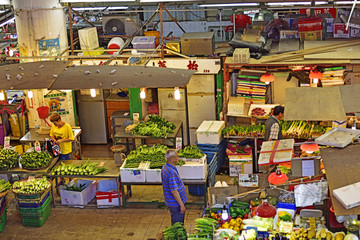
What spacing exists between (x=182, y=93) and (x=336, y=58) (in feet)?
13.7

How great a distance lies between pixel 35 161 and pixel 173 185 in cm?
387

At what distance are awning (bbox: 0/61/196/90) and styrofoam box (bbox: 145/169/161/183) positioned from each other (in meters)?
3.24

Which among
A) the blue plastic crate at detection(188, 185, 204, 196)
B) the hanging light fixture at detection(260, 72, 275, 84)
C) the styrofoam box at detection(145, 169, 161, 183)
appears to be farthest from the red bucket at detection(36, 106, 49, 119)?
the hanging light fixture at detection(260, 72, 275, 84)

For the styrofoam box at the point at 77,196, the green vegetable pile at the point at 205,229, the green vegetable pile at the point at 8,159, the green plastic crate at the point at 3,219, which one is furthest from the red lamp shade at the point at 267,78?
the green plastic crate at the point at 3,219

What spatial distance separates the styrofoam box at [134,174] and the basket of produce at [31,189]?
60.8 inches

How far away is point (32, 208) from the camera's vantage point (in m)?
10.8

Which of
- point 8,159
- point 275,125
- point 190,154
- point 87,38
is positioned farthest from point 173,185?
point 87,38

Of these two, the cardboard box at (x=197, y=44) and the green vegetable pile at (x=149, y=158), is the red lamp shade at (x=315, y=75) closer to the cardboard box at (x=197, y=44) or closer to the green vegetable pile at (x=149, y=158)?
the cardboard box at (x=197, y=44)

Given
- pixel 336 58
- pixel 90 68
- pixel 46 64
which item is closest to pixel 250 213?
pixel 90 68

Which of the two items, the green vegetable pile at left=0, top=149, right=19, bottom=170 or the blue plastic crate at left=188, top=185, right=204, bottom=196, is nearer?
the green vegetable pile at left=0, top=149, right=19, bottom=170

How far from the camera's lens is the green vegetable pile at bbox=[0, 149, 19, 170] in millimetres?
11500

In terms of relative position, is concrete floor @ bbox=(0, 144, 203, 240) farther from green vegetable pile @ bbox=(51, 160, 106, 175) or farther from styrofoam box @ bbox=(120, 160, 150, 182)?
green vegetable pile @ bbox=(51, 160, 106, 175)

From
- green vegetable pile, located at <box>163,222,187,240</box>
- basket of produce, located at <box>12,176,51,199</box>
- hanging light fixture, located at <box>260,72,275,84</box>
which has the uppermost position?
hanging light fixture, located at <box>260,72,275,84</box>

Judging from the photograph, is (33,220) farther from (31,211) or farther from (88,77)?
(88,77)
